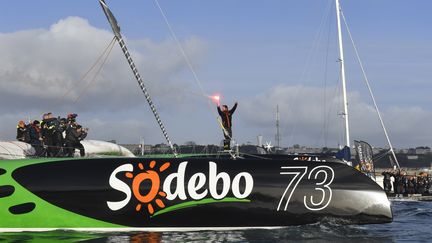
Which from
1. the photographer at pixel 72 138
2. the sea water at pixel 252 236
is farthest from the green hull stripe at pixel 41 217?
the photographer at pixel 72 138

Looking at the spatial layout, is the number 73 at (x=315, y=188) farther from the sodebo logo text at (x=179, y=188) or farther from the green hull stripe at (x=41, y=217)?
the green hull stripe at (x=41, y=217)

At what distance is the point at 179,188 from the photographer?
36.9ft

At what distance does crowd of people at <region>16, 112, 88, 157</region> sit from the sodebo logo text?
3.80m

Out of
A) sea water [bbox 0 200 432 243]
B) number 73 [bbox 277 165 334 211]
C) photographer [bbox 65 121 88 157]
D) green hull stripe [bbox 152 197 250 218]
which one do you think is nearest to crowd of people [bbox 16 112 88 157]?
photographer [bbox 65 121 88 157]

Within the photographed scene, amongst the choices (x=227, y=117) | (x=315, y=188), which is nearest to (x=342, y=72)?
(x=227, y=117)

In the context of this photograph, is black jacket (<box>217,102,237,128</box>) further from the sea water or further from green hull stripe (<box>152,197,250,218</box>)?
the sea water

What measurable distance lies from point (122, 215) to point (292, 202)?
3.20 m

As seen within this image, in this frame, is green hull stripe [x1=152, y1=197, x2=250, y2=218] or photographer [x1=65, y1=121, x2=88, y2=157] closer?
green hull stripe [x1=152, y1=197, x2=250, y2=218]

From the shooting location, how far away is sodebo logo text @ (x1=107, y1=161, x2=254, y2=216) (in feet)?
36.7

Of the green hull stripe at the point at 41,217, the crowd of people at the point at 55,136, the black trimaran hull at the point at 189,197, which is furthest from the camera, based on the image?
the crowd of people at the point at 55,136

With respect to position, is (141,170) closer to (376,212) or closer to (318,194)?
(318,194)

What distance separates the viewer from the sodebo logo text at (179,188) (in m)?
11.2

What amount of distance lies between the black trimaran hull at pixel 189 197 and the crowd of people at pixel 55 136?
10.6 ft

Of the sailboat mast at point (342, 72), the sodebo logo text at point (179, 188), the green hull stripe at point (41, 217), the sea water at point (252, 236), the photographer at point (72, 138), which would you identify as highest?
the sailboat mast at point (342, 72)
